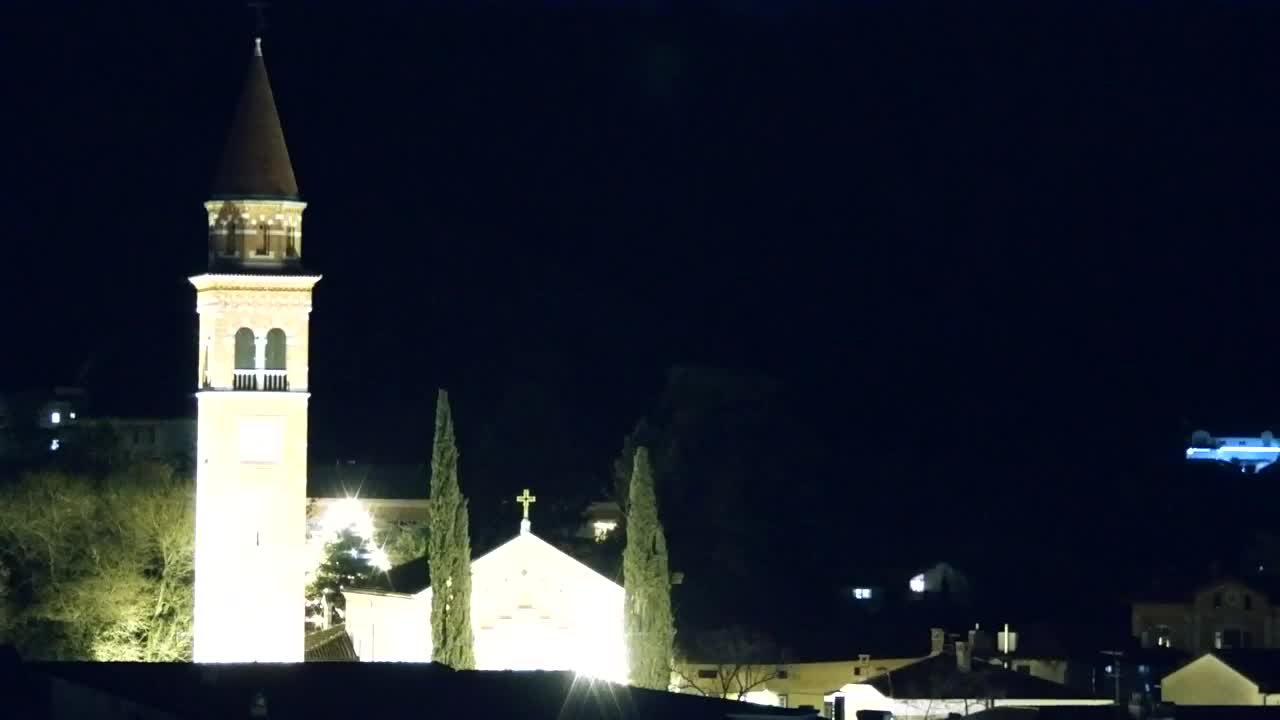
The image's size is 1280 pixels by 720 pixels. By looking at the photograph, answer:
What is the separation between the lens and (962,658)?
236 ft

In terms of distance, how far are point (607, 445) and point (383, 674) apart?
258ft

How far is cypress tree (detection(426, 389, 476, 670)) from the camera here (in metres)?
74.9

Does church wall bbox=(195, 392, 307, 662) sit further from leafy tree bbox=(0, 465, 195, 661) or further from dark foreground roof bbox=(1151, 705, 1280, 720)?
dark foreground roof bbox=(1151, 705, 1280, 720)

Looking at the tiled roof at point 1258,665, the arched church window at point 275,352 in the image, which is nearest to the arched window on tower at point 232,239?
the arched church window at point 275,352

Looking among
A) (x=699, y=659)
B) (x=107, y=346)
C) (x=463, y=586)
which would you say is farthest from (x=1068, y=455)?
(x=463, y=586)

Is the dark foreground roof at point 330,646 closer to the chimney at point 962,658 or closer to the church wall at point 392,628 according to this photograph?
the church wall at point 392,628

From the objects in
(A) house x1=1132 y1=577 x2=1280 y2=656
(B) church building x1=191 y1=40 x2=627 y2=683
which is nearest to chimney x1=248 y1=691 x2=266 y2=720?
(B) church building x1=191 y1=40 x2=627 y2=683

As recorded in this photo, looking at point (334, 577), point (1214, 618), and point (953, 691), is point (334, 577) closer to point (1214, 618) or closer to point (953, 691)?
point (1214, 618)

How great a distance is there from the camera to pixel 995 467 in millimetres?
128750

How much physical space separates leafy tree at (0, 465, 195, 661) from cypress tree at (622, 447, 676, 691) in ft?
32.8

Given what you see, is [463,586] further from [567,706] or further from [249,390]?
[567,706]

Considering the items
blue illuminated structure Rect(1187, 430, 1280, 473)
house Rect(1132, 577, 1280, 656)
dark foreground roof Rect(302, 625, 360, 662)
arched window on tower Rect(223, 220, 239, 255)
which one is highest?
blue illuminated structure Rect(1187, 430, 1280, 473)

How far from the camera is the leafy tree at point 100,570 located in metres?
78.6

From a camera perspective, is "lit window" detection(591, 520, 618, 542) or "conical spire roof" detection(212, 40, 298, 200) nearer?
"conical spire roof" detection(212, 40, 298, 200)
